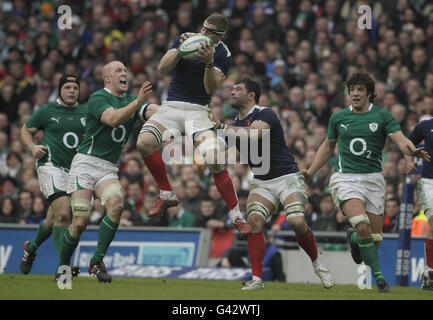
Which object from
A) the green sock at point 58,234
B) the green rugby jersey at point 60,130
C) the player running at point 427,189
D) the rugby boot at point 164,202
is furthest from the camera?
the green rugby jersey at point 60,130

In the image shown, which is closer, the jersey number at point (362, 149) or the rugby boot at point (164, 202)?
the rugby boot at point (164, 202)

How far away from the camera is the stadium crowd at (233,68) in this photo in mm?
16672

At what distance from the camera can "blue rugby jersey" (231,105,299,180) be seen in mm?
11477

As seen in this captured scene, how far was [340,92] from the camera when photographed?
59.0ft

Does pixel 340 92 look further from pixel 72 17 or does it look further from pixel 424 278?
pixel 72 17

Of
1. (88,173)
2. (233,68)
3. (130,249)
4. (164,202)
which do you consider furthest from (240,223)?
(233,68)

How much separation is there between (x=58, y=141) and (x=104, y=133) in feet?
4.46

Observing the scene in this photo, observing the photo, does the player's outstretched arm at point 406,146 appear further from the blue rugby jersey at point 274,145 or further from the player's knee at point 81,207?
the player's knee at point 81,207

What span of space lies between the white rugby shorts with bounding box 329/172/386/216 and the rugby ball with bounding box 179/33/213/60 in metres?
2.58

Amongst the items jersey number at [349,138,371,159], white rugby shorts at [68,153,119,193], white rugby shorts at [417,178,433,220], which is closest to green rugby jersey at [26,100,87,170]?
white rugby shorts at [68,153,119,193]

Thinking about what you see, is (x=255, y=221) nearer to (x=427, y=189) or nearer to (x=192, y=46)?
(x=192, y=46)

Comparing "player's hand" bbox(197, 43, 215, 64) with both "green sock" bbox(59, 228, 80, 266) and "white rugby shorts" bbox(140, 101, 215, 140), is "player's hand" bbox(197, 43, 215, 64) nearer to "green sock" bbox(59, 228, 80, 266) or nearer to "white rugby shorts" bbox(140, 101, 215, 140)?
"white rugby shorts" bbox(140, 101, 215, 140)

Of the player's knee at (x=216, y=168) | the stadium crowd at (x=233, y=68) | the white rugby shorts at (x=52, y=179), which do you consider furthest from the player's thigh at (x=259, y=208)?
the white rugby shorts at (x=52, y=179)

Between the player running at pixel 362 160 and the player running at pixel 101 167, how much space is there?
8.54 ft
